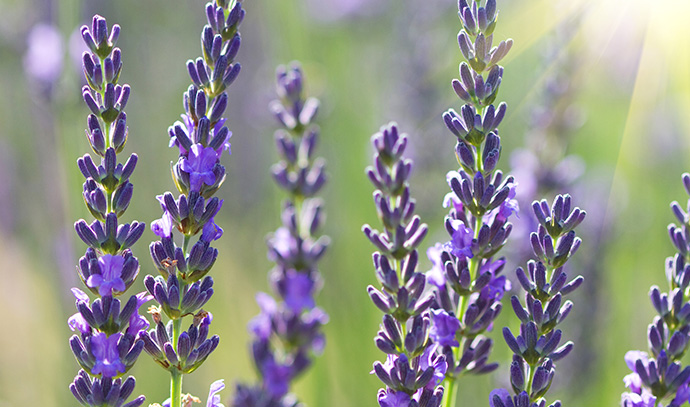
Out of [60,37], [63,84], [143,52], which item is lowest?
[63,84]

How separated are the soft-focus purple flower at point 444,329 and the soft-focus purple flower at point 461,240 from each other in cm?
8

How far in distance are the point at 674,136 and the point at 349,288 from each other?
6.80 feet

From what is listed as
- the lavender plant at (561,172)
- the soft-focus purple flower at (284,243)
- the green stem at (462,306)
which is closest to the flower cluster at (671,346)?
the green stem at (462,306)

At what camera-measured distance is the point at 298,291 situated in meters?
1.29

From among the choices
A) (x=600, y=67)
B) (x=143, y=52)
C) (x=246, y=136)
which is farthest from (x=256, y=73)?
(x=600, y=67)

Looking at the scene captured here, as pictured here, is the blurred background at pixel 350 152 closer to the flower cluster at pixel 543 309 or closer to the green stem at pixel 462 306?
the green stem at pixel 462 306

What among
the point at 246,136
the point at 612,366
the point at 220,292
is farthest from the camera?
the point at 246,136

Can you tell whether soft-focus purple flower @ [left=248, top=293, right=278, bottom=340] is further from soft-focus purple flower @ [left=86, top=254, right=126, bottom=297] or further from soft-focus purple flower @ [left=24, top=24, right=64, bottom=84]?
soft-focus purple flower @ [left=24, top=24, right=64, bottom=84]

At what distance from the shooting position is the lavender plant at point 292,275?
1.23 m

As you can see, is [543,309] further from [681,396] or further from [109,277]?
[109,277]

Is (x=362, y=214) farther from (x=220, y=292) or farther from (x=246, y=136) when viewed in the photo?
(x=246, y=136)

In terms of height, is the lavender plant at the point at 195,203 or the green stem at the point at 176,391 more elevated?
the lavender plant at the point at 195,203

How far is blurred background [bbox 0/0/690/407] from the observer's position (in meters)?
2.32

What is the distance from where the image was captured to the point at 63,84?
2361 millimetres
